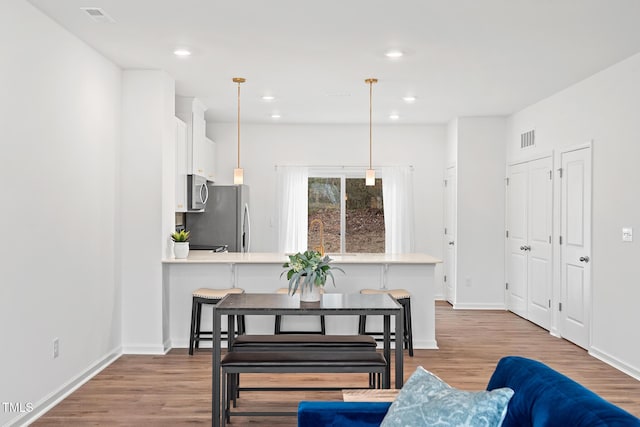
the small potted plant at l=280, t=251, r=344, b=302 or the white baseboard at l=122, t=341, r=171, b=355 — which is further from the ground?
the small potted plant at l=280, t=251, r=344, b=302

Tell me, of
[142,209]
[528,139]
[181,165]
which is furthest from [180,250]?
[528,139]

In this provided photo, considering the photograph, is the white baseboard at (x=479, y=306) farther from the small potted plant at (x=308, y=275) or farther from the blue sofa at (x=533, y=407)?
the blue sofa at (x=533, y=407)

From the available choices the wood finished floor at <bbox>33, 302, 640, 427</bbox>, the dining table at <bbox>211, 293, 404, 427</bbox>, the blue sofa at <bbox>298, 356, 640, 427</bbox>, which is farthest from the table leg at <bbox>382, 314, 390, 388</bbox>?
the blue sofa at <bbox>298, 356, 640, 427</bbox>

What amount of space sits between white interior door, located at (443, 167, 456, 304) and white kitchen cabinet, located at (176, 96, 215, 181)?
346 centimetres

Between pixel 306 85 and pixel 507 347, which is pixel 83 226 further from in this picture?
pixel 507 347

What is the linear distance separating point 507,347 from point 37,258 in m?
4.24

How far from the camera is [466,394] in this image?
166 centimetres

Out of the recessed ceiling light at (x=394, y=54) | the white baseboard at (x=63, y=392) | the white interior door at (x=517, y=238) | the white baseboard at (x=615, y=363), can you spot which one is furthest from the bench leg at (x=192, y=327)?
the white interior door at (x=517, y=238)

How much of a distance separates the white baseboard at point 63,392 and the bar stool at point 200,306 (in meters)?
0.69

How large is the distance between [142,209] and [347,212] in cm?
383

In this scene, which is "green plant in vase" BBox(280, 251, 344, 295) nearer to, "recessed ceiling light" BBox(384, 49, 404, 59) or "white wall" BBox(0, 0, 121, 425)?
"white wall" BBox(0, 0, 121, 425)

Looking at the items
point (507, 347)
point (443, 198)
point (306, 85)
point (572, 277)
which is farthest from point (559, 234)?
point (306, 85)

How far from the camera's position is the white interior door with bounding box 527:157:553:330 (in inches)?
246

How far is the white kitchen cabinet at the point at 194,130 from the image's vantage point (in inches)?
255
